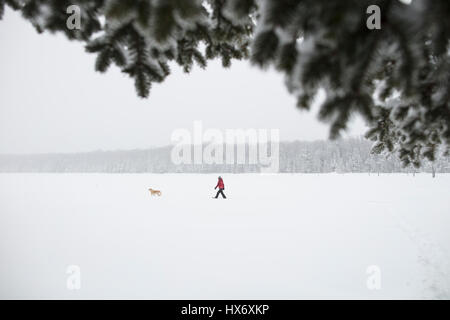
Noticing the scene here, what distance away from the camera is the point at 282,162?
7444 centimetres

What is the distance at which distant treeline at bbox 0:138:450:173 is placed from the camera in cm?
6041

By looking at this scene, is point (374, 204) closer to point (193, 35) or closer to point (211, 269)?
point (211, 269)

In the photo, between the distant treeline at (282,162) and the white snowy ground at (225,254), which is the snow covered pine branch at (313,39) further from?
the distant treeline at (282,162)

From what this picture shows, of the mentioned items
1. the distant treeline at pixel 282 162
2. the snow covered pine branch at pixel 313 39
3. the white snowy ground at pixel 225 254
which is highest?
the distant treeline at pixel 282 162

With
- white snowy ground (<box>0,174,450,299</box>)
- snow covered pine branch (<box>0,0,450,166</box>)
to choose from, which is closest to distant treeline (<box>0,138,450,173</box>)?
white snowy ground (<box>0,174,450,299</box>)

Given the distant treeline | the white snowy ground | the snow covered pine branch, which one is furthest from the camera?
the distant treeline

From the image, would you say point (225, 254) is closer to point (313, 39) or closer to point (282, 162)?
point (313, 39)

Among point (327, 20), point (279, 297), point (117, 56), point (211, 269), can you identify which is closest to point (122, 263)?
point (211, 269)

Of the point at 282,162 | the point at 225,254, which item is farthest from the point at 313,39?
the point at 282,162

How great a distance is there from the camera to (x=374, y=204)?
37.7 feet

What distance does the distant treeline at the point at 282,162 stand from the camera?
60.4m

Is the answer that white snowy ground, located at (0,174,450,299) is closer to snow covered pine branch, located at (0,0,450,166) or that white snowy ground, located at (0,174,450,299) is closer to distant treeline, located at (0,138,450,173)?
snow covered pine branch, located at (0,0,450,166)

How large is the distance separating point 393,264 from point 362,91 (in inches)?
203

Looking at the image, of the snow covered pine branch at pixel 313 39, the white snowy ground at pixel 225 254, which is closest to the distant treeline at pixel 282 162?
the white snowy ground at pixel 225 254
